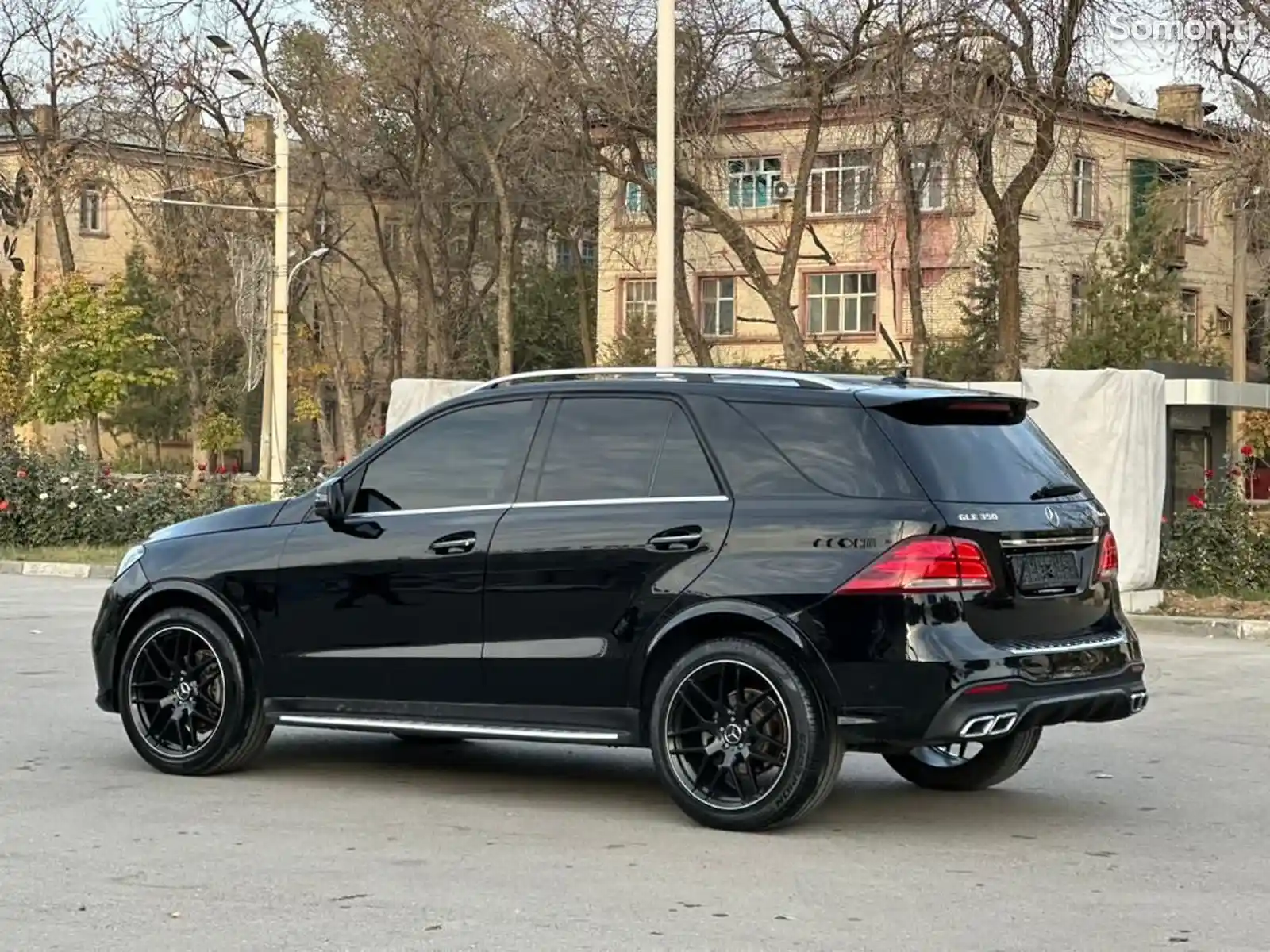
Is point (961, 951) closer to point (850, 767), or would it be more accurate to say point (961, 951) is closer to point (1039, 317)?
point (850, 767)

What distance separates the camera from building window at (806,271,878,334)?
54375 millimetres

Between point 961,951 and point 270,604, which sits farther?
point 270,604

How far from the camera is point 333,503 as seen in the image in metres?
8.91

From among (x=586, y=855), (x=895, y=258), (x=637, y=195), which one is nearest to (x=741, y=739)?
(x=586, y=855)

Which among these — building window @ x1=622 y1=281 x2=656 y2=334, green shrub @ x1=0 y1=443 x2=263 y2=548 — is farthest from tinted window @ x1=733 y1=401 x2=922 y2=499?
building window @ x1=622 y1=281 x2=656 y2=334

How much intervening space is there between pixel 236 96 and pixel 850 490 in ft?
126

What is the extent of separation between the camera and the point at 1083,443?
1988 cm

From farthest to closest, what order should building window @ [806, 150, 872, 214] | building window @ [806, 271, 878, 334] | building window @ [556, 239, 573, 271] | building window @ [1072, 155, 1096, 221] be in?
1. building window @ [556, 239, 573, 271]
2. building window @ [806, 271, 878, 334]
3. building window @ [1072, 155, 1096, 221]
4. building window @ [806, 150, 872, 214]

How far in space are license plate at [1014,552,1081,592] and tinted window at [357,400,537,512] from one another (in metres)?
2.18

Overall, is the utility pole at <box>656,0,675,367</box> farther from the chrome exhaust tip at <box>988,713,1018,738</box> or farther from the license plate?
the chrome exhaust tip at <box>988,713,1018,738</box>

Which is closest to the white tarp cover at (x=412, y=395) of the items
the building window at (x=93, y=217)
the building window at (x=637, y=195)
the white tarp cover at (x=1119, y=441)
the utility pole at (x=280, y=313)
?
the white tarp cover at (x=1119, y=441)

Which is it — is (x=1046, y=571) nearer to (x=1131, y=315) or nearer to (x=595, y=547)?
(x=595, y=547)

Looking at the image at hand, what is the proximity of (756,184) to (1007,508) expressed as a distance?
41035mm

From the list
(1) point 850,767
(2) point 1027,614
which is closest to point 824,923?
(2) point 1027,614
